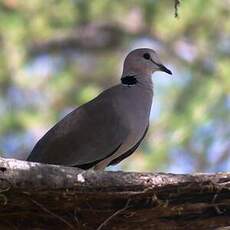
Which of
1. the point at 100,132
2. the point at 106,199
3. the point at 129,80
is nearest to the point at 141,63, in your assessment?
the point at 129,80

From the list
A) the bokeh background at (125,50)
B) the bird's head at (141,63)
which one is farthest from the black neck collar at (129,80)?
the bokeh background at (125,50)

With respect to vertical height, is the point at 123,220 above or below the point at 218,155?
below

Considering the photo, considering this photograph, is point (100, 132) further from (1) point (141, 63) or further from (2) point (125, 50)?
(2) point (125, 50)

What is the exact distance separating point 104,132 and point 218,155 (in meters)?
3.73

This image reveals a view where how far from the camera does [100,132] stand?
374cm

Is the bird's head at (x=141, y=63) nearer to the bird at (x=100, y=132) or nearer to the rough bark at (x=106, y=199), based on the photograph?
the bird at (x=100, y=132)

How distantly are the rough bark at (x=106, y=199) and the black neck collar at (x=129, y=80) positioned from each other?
1.42 meters

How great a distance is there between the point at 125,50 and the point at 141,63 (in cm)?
424

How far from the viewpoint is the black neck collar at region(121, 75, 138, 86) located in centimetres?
410

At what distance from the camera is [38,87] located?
25.7 ft

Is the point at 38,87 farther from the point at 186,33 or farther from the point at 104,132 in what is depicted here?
the point at 104,132

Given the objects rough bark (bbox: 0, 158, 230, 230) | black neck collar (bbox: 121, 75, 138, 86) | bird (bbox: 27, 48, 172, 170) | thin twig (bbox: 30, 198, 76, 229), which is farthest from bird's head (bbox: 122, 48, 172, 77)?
thin twig (bbox: 30, 198, 76, 229)

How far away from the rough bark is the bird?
36.1 inches

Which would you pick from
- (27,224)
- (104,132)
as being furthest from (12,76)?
(27,224)
